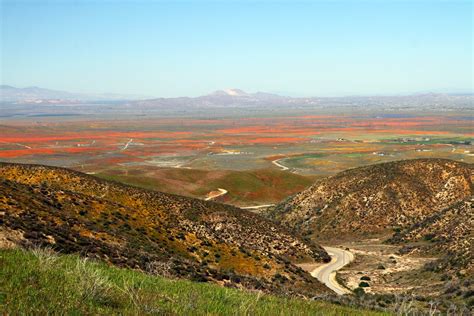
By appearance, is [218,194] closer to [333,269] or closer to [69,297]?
[333,269]

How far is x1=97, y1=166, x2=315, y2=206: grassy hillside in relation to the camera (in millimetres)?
96812

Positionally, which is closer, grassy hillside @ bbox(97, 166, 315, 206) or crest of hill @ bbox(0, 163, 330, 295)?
crest of hill @ bbox(0, 163, 330, 295)

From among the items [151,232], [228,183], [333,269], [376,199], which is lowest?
[333,269]

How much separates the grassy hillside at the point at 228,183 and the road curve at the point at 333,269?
38.1 m

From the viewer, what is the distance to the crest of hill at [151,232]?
974 inches

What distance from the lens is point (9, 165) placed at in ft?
179

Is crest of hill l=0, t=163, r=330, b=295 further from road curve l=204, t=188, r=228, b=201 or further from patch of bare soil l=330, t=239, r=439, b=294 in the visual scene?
road curve l=204, t=188, r=228, b=201

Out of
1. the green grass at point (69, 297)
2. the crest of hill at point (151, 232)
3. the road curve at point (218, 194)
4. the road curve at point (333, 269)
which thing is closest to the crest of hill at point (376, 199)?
the road curve at point (333, 269)

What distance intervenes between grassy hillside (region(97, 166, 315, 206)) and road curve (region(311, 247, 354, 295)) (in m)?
38.1

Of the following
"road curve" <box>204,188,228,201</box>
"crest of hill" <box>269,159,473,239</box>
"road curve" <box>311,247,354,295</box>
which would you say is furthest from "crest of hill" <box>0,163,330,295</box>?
"road curve" <box>204,188,228,201</box>

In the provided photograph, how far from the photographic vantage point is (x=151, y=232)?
125ft

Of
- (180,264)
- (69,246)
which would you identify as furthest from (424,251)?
(69,246)

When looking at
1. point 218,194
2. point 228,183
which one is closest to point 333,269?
point 218,194

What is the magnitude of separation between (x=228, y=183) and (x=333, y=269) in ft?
194
